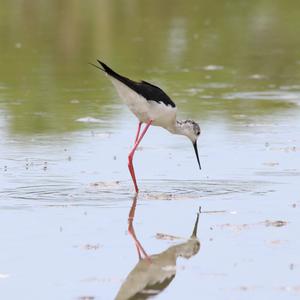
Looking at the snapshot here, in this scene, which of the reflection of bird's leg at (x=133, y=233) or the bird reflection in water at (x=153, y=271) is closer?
the bird reflection in water at (x=153, y=271)

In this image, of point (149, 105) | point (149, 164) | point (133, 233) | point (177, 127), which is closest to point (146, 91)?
point (149, 105)

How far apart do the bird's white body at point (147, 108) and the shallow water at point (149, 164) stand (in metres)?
0.48

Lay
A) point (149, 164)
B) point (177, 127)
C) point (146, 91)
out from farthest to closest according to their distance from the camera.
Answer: point (149, 164)
point (177, 127)
point (146, 91)

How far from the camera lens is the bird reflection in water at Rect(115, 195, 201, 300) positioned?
7.00 metres

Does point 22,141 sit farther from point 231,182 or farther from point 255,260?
point 255,260

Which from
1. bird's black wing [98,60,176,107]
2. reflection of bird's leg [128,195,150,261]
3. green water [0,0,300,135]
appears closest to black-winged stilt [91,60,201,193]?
bird's black wing [98,60,176,107]

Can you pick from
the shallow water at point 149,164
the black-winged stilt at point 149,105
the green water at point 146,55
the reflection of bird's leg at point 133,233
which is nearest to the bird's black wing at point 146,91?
the black-winged stilt at point 149,105

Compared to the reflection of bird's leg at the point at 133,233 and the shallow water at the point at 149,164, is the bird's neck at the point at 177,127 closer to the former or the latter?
the shallow water at the point at 149,164

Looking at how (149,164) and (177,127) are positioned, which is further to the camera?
(149,164)

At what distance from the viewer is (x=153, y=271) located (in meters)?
7.48

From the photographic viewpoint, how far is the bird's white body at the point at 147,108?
34.2 feet

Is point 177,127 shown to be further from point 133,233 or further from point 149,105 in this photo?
point 133,233

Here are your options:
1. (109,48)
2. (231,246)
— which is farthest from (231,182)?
(109,48)

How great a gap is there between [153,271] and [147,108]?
11.1 feet
